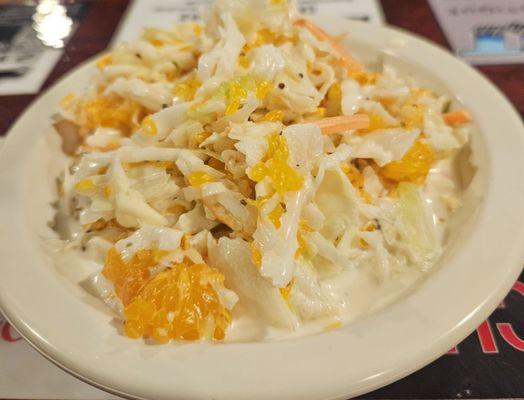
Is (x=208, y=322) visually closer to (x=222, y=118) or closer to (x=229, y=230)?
(x=229, y=230)

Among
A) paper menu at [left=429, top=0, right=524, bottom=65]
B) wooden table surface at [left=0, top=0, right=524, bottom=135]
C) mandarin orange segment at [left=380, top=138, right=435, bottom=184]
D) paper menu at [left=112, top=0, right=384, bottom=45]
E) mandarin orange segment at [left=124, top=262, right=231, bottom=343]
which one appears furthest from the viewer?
paper menu at [left=112, top=0, right=384, bottom=45]

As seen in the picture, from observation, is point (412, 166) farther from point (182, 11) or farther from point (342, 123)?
point (182, 11)

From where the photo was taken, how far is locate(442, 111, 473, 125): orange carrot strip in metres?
1.63

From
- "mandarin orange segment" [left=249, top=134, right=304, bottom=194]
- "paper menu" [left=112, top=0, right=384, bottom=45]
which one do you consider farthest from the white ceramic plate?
"paper menu" [left=112, top=0, right=384, bottom=45]

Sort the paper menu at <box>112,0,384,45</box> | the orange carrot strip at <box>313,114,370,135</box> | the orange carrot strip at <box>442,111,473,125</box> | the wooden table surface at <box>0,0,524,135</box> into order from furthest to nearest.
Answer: the paper menu at <box>112,0,384,45</box>, the wooden table surface at <box>0,0,524,135</box>, the orange carrot strip at <box>442,111,473,125</box>, the orange carrot strip at <box>313,114,370,135</box>

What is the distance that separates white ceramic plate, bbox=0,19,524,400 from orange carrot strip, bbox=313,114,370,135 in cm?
40

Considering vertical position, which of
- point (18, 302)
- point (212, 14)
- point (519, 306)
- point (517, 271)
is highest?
point (212, 14)

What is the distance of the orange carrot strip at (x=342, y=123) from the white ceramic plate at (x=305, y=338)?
400mm

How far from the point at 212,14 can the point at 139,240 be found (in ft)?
2.88

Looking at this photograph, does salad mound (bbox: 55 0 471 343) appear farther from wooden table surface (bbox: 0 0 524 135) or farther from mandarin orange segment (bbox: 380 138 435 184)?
wooden table surface (bbox: 0 0 524 135)

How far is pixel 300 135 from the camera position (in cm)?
125

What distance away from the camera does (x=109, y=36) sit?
2.82 meters

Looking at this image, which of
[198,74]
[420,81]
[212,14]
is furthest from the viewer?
[420,81]

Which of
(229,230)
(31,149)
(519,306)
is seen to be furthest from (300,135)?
(31,149)
